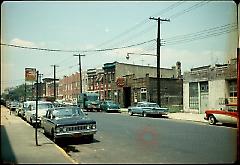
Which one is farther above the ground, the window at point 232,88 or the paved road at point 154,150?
the window at point 232,88

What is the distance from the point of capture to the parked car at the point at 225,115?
2152 centimetres

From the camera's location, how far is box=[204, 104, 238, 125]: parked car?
21516mm

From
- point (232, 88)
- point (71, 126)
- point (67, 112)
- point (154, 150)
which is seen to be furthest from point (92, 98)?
point (154, 150)

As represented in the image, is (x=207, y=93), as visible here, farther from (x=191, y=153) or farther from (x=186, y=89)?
(x=191, y=153)

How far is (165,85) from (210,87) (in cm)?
2208


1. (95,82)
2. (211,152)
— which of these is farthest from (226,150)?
(95,82)

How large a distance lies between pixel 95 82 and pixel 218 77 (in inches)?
1683

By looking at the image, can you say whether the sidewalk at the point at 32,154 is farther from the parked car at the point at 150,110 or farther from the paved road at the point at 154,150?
the parked car at the point at 150,110

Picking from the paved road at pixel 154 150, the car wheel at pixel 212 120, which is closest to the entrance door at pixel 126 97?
the car wheel at pixel 212 120

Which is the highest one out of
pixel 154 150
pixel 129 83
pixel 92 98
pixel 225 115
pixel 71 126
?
pixel 129 83

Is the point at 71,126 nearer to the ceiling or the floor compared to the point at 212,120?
nearer to the ceiling

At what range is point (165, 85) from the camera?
2302 inches

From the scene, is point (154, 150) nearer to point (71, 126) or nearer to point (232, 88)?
point (71, 126)

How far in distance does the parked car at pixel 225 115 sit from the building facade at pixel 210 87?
9.23m
